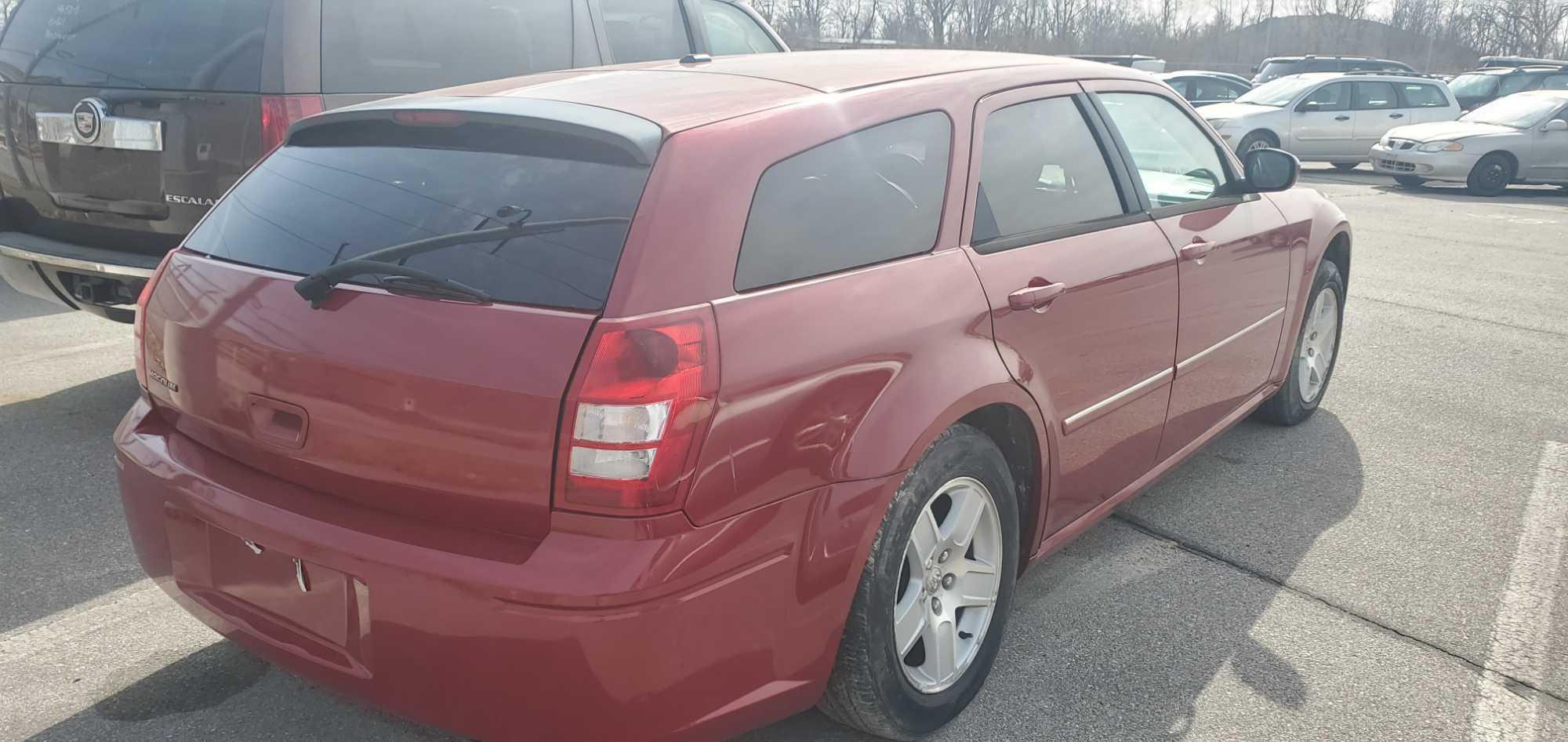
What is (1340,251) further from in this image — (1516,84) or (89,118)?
(1516,84)

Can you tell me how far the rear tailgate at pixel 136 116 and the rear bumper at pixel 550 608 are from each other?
7.60ft

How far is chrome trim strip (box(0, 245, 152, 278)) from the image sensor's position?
173 inches

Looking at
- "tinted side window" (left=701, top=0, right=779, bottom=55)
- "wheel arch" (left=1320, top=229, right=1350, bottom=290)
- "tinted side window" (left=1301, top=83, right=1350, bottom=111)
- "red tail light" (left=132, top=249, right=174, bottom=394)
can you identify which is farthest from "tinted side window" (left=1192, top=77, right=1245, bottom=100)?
"red tail light" (left=132, top=249, right=174, bottom=394)

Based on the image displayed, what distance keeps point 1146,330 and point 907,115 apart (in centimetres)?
109

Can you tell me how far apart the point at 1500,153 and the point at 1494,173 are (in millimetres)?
269

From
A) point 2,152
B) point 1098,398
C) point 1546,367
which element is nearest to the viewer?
point 1098,398

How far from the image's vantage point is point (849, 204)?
2.58 meters

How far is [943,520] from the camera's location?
8.98 ft

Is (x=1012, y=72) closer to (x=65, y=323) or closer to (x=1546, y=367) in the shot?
(x=1546, y=367)

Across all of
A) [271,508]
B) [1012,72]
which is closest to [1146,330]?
[1012,72]

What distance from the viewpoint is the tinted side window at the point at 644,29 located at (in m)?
6.10

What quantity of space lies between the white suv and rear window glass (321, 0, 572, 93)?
15.2 metres

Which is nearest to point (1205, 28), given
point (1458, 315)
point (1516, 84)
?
point (1516, 84)

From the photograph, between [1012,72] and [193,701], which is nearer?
[193,701]
